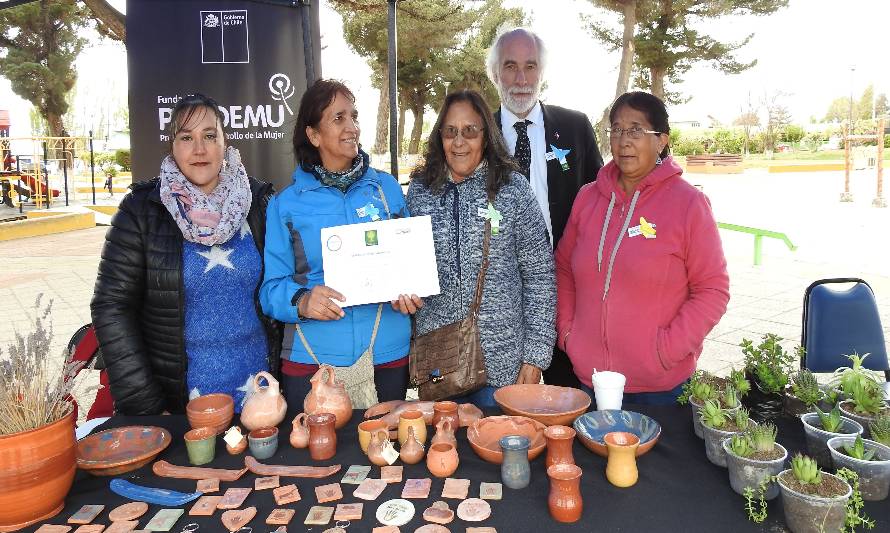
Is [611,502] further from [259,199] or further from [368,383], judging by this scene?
[259,199]

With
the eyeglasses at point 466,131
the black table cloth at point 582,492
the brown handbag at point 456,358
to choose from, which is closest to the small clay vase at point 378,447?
the black table cloth at point 582,492

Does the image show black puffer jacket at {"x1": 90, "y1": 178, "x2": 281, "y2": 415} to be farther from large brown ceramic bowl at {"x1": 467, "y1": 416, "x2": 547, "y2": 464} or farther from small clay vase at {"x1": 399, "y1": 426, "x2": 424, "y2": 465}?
large brown ceramic bowl at {"x1": 467, "y1": 416, "x2": 547, "y2": 464}

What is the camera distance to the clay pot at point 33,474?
1515 mm

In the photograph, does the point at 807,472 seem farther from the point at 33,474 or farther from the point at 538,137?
the point at 538,137

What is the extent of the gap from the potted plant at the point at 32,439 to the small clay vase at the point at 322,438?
65 cm

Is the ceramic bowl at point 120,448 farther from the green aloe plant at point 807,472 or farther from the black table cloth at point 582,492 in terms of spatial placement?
the green aloe plant at point 807,472

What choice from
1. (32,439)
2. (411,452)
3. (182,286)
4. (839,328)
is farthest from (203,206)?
(839,328)

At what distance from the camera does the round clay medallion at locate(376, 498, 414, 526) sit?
1490 millimetres

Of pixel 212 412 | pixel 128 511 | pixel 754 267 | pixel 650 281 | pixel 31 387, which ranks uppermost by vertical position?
pixel 650 281

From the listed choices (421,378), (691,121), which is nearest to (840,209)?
(421,378)

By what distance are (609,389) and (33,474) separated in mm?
1691

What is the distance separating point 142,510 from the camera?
62.2 inches

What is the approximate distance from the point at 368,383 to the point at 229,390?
1.98 feet

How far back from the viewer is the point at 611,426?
195 cm
